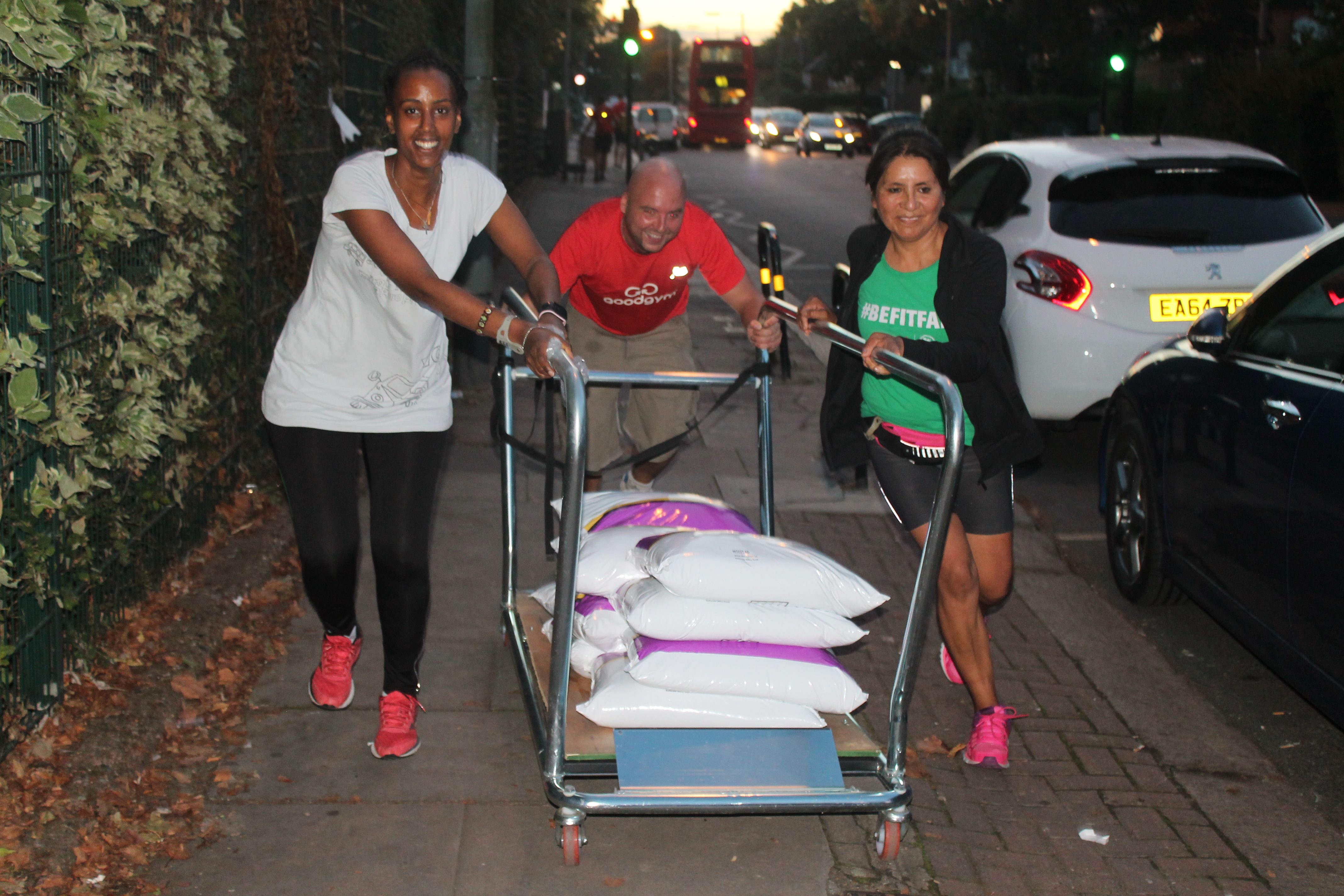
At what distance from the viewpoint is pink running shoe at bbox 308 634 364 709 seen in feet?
14.5

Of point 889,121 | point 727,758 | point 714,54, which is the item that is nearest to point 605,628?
point 727,758

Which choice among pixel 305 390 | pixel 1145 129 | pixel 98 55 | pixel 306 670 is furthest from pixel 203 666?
pixel 1145 129

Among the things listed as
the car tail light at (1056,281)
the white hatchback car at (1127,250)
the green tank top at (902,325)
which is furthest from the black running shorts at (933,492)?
the car tail light at (1056,281)

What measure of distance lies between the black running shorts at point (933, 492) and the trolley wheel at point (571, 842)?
140cm

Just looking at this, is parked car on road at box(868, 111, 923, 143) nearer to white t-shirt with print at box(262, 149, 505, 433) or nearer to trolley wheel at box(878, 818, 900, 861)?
white t-shirt with print at box(262, 149, 505, 433)

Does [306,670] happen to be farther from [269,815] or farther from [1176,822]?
[1176,822]

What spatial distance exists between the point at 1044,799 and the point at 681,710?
1.20 m

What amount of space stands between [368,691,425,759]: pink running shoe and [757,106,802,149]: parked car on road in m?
59.1

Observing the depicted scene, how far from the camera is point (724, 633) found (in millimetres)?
3715

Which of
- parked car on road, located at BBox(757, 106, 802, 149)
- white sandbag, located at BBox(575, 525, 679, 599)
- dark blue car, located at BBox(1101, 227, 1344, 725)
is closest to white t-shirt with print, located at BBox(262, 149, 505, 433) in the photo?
white sandbag, located at BBox(575, 525, 679, 599)

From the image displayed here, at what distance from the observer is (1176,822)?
3.99m

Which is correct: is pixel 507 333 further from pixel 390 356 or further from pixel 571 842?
pixel 571 842

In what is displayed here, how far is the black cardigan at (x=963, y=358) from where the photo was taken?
3893mm

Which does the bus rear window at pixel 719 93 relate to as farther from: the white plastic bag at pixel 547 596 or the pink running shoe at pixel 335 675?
the pink running shoe at pixel 335 675
